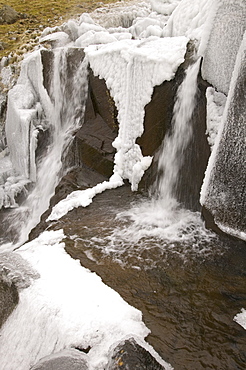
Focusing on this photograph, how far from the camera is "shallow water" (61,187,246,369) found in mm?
3131

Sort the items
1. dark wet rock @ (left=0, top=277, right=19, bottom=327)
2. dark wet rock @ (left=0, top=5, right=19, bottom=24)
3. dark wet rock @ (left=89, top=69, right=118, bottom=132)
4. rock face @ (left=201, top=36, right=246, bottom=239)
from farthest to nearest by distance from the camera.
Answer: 1. dark wet rock @ (left=0, top=5, right=19, bottom=24)
2. dark wet rock @ (left=89, top=69, right=118, bottom=132)
3. rock face @ (left=201, top=36, right=246, bottom=239)
4. dark wet rock @ (left=0, top=277, right=19, bottom=327)

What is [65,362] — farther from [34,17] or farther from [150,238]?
[34,17]

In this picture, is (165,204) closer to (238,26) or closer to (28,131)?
(238,26)

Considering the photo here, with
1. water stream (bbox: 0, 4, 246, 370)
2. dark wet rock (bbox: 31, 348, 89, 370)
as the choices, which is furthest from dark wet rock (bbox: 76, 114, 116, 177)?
dark wet rock (bbox: 31, 348, 89, 370)

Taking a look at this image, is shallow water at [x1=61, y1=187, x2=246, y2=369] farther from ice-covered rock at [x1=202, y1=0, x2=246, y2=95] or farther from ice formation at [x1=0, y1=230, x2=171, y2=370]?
ice-covered rock at [x1=202, y1=0, x2=246, y2=95]

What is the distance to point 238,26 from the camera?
460 cm

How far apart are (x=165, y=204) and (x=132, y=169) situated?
1088 millimetres

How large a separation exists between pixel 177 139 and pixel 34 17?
14.5 metres

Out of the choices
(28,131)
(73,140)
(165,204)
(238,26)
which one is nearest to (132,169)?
(165,204)

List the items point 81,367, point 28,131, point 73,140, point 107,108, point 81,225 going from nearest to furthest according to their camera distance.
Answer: point 81,367
point 81,225
point 107,108
point 73,140
point 28,131

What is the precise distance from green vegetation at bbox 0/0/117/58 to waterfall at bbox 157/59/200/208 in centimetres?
861

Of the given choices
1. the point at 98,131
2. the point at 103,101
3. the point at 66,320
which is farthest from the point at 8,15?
the point at 66,320

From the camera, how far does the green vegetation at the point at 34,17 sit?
13688mm

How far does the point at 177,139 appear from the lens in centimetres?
579
